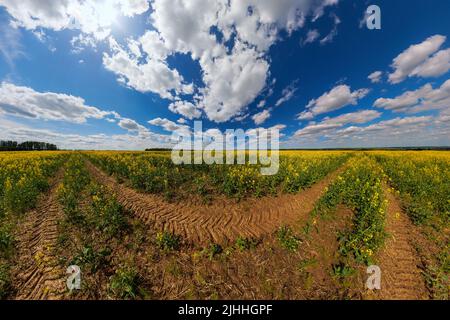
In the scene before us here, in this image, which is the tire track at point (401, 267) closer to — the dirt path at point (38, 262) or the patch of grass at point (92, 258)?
the patch of grass at point (92, 258)

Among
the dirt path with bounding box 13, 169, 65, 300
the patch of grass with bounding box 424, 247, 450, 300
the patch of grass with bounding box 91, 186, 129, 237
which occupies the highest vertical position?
the patch of grass with bounding box 91, 186, 129, 237

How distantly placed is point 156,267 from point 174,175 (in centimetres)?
852

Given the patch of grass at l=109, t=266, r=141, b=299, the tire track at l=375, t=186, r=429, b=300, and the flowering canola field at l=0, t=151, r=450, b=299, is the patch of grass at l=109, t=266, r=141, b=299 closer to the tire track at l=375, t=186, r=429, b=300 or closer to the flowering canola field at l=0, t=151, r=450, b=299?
the flowering canola field at l=0, t=151, r=450, b=299

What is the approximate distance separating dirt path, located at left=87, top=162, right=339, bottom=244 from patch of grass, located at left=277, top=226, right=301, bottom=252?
1.42ft

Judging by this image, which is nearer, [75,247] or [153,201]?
[75,247]

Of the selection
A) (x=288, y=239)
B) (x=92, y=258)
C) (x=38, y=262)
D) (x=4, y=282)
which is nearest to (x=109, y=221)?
(x=92, y=258)

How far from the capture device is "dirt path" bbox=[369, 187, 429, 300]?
373cm

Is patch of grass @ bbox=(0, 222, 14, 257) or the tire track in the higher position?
patch of grass @ bbox=(0, 222, 14, 257)

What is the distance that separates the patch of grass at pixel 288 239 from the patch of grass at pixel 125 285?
3922 millimetres

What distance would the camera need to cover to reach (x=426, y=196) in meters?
8.34

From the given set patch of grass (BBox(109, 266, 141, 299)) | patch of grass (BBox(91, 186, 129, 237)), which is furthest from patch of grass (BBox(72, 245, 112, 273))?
patch of grass (BBox(91, 186, 129, 237))
